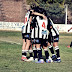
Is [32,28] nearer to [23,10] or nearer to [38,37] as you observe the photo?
[38,37]

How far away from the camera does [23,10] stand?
6738cm

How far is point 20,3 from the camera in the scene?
68250mm

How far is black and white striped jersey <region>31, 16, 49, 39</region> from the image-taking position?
45.8 feet

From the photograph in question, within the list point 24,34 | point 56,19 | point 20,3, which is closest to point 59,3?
point 56,19

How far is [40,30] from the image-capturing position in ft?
45.8

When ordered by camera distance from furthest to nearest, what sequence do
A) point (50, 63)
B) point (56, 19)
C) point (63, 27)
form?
point (56, 19)
point (63, 27)
point (50, 63)

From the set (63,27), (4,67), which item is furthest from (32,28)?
(63,27)

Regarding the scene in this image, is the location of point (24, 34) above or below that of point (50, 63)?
above

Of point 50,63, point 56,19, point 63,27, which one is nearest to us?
point 50,63

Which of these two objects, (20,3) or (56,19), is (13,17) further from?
(56,19)

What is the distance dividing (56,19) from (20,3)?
25.6 feet

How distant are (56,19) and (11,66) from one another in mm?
54888

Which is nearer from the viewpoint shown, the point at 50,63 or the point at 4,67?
the point at 4,67

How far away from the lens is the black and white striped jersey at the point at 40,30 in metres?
14.0
